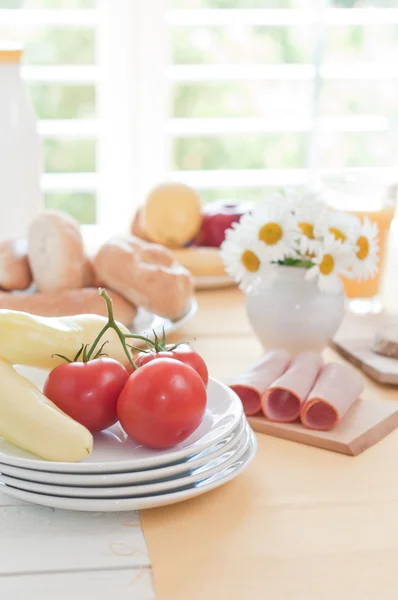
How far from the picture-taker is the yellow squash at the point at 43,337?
2.74 feet

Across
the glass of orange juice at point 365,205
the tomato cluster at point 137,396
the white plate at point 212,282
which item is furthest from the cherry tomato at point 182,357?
the white plate at point 212,282

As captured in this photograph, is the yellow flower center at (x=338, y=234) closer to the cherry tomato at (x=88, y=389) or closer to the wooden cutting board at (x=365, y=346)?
the wooden cutting board at (x=365, y=346)

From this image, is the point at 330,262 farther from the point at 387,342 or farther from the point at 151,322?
the point at 151,322

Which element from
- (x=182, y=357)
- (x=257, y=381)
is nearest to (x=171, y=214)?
Answer: (x=257, y=381)

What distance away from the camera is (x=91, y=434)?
83cm

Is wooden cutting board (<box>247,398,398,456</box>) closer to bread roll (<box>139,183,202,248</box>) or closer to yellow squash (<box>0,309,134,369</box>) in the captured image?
yellow squash (<box>0,309,134,369</box>)

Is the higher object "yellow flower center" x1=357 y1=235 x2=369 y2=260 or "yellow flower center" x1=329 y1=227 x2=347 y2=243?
"yellow flower center" x1=329 y1=227 x2=347 y2=243

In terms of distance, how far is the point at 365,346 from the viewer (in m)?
1.35

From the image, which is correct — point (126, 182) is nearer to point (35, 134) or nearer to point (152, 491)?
point (35, 134)

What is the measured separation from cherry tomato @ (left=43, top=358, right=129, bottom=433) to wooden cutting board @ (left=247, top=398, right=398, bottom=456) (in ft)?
0.82

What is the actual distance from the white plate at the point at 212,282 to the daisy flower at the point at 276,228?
0.56 meters

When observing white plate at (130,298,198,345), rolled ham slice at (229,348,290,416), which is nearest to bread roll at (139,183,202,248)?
white plate at (130,298,198,345)

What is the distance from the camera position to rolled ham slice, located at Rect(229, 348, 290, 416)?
105 cm

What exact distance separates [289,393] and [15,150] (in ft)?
2.87
